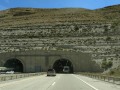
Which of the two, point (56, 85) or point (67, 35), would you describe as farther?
point (67, 35)

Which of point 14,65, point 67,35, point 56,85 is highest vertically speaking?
point 67,35

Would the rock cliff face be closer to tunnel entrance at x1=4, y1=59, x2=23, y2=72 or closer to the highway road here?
tunnel entrance at x1=4, y1=59, x2=23, y2=72

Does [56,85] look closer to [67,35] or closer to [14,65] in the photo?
[14,65]

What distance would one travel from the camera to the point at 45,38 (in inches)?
4688

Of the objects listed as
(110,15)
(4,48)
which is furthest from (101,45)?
(110,15)

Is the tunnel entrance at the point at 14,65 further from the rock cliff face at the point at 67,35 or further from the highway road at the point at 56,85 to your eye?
the highway road at the point at 56,85

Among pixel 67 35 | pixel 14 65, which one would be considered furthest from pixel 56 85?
pixel 67 35

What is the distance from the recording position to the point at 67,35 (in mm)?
123562

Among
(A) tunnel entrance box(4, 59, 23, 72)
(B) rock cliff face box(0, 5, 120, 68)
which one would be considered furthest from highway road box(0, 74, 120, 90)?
(A) tunnel entrance box(4, 59, 23, 72)

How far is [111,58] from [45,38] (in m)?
30.8

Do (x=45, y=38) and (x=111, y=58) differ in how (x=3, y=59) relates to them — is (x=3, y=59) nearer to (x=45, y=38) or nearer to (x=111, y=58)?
(x=45, y=38)

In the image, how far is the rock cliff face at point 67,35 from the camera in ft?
351

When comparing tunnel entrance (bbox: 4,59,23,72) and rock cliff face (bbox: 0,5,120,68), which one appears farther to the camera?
rock cliff face (bbox: 0,5,120,68)

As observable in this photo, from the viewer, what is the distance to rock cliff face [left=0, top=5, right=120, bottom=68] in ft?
351
